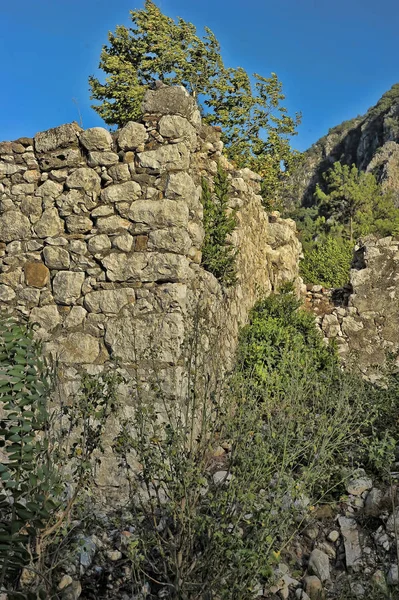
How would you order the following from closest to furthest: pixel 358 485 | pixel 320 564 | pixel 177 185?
pixel 320 564 < pixel 358 485 < pixel 177 185

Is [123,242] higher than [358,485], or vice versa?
[123,242]

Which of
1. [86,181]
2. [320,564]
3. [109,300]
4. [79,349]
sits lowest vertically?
[320,564]

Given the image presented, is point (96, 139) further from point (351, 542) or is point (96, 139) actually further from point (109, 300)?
point (351, 542)

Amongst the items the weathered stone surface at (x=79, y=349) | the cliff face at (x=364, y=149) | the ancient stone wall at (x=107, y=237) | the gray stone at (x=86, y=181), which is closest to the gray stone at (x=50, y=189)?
the ancient stone wall at (x=107, y=237)

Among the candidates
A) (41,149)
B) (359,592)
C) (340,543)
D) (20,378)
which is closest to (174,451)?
(20,378)

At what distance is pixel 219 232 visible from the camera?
5.40 m

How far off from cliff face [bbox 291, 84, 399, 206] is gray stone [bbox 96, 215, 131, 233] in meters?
39.4

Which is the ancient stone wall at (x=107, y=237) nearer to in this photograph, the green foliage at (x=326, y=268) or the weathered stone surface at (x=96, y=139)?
the weathered stone surface at (x=96, y=139)

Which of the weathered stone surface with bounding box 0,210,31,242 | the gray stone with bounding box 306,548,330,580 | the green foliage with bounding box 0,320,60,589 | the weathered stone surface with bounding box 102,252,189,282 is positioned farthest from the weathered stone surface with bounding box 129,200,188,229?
the gray stone with bounding box 306,548,330,580

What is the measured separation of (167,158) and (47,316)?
1.80m

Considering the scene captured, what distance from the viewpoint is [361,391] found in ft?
14.1

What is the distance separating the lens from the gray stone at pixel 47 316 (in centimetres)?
464

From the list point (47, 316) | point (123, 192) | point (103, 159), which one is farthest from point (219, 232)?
point (47, 316)

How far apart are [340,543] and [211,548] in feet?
4.83
